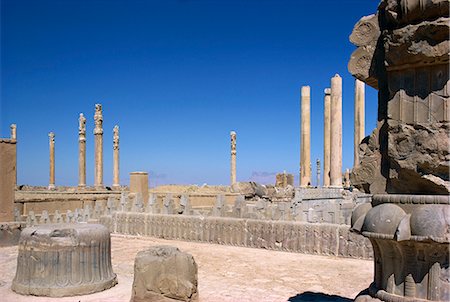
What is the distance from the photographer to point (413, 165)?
12.5ft

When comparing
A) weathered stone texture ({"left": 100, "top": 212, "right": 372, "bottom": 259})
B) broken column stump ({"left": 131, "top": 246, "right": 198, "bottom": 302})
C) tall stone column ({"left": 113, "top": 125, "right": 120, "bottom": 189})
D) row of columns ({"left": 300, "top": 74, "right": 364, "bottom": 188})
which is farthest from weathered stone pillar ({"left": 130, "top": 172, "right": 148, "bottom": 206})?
tall stone column ({"left": 113, "top": 125, "right": 120, "bottom": 189})

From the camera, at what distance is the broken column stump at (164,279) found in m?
5.73

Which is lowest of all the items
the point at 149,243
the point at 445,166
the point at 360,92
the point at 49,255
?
the point at 149,243

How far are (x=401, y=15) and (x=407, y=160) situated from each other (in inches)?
46.6

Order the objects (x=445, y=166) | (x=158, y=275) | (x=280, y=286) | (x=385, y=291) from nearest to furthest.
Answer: (x=445, y=166), (x=385, y=291), (x=158, y=275), (x=280, y=286)

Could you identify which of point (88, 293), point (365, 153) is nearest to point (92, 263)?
point (88, 293)

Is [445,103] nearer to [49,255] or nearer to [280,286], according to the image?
[280,286]

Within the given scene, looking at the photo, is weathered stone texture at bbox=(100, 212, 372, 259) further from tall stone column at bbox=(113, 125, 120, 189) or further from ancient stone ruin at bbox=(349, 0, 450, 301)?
tall stone column at bbox=(113, 125, 120, 189)

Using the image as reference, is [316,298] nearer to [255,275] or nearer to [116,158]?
[255,275]

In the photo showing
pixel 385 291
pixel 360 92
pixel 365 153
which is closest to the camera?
pixel 385 291

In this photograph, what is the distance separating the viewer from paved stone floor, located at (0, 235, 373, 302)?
634cm

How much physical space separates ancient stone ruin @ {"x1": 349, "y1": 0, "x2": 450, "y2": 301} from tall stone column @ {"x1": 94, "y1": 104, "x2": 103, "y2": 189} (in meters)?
30.4

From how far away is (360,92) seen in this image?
25.9 meters

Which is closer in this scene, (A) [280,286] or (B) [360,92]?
(A) [280,286]
